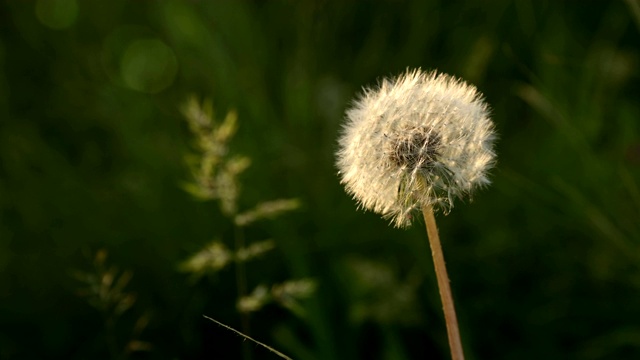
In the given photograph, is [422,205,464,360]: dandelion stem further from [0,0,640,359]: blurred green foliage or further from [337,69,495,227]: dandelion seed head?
[0,0,640,359]: blurred green foliage

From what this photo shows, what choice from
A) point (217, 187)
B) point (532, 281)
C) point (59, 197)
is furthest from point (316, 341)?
point (59, 197)

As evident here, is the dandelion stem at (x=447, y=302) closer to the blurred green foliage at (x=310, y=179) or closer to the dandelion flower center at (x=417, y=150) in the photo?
the dandelion flower center at (x=417, y=150)

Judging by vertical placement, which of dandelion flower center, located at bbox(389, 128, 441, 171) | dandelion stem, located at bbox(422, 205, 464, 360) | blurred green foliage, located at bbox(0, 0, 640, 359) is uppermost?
blurred green foliage, located at bbox(0, 0, 640, 359)

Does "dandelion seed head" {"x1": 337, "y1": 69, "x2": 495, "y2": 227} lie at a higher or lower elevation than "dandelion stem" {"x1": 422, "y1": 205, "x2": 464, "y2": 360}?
higher

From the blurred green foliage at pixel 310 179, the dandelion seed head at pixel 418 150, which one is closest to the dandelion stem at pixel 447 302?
the dandelion seed head at pixel 418 150

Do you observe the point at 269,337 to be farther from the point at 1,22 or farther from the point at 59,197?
the point at 1,22

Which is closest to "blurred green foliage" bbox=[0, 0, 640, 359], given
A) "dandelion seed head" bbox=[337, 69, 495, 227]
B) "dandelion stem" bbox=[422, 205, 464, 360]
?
"dandelion seed head" bbox=[337, 69, 495, 227]
